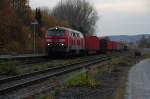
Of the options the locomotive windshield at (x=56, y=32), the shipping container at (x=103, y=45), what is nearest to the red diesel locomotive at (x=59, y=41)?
the locomotive windshield at (x=56, y=32)

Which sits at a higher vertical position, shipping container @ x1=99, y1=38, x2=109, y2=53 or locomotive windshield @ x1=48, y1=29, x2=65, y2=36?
locomotive windshield @ x1=48, y1=29, x2=65, y2=36

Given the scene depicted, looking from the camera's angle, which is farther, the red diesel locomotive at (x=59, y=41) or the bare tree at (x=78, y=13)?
the bare tree at (x=78, y=13)

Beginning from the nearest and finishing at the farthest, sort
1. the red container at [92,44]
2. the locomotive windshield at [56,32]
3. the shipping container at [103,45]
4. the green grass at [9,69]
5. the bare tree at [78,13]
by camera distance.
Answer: the green grass at [9,69]
the locomotive windshield at [56,32]
the red container at [92,44]
the shipping container at [103,45]
the bare tree at [78,13]

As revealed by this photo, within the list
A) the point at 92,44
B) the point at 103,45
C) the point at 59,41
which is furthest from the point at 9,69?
the point at 103,45

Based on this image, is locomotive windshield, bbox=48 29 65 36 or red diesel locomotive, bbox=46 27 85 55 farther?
locomotive windshield, bbox=48 29 65 36

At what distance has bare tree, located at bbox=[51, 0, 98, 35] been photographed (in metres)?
131

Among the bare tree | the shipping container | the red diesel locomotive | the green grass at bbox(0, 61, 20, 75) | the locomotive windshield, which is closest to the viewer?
the green grass at bbox(0, 61, 20, 75)

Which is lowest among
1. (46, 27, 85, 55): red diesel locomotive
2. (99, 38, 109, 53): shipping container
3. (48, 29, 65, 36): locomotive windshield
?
(99, 38, 109, 53): shipping container

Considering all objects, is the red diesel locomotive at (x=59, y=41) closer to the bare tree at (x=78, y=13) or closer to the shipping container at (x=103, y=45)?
the shipping container at (x=103, y=45)

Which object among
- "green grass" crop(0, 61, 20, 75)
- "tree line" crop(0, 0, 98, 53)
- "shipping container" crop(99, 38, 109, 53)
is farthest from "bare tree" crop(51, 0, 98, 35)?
"green grass" crop(0, 61, 20, 75)

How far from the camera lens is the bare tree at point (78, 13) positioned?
13112cm

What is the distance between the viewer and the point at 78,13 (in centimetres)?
13275

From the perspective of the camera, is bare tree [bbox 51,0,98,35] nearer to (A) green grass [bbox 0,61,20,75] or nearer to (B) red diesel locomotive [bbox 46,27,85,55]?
(B) red diesel locomotive [bbox 46,27,85,55]

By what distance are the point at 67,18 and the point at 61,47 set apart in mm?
85246
